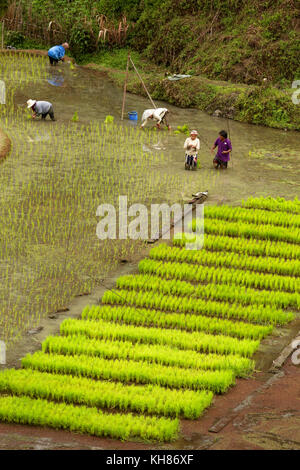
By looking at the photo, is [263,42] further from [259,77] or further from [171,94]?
[171,94]

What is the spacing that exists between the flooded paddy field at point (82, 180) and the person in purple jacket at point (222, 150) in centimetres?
22

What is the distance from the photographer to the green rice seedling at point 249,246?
13.9 metres

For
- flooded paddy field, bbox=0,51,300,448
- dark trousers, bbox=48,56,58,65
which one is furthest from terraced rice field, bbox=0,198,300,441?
dark trousers, bbox=48,56,58,65

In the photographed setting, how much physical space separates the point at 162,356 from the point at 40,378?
1.43 meters

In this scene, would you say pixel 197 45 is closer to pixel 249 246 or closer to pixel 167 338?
pixel 249 246

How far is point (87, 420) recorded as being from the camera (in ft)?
28.0

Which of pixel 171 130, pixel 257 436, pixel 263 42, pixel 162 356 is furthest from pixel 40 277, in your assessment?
pixel 263 42

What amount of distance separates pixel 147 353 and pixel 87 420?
182cm

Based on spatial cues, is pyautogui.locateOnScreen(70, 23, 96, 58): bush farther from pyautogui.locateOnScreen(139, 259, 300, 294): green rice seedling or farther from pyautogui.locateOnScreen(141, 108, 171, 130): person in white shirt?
pyautogui.locateOnScreen(139, 259, 300, 294): green rice seedling

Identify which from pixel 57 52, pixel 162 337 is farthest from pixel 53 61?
pixel 162 337

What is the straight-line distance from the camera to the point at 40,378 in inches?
372

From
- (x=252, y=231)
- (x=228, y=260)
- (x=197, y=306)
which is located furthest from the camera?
(x=252, y=231)

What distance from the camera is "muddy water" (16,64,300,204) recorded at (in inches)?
672
